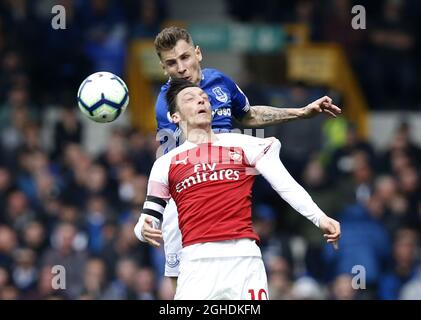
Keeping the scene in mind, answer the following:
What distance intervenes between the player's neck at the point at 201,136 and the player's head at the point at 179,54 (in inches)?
33.8

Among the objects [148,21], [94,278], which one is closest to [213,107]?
[94,278]

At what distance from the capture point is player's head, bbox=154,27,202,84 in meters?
10.1

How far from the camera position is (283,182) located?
29.9ft

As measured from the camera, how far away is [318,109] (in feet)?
32.5

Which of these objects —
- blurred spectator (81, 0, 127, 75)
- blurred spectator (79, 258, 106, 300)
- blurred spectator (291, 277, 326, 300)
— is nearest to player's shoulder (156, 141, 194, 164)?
blurred spectator (291, 277, 326, 300)

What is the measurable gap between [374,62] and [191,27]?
102 inches

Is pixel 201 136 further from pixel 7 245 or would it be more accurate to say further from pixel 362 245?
pixel 7 245

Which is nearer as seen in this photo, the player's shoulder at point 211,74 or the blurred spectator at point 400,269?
the player's shoulder at point 211,74

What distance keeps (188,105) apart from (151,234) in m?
0.98

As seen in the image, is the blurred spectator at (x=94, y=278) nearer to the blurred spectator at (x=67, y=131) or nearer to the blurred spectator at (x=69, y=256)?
the blurred spectator at (x=69, y=256)

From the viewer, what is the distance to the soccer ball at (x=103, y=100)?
10266 mm

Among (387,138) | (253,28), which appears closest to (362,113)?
(387,138)

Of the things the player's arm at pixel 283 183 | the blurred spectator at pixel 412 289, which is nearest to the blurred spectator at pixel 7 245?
the blurred spectator at pixel 412 289

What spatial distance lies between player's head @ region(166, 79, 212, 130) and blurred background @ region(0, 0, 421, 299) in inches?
206
